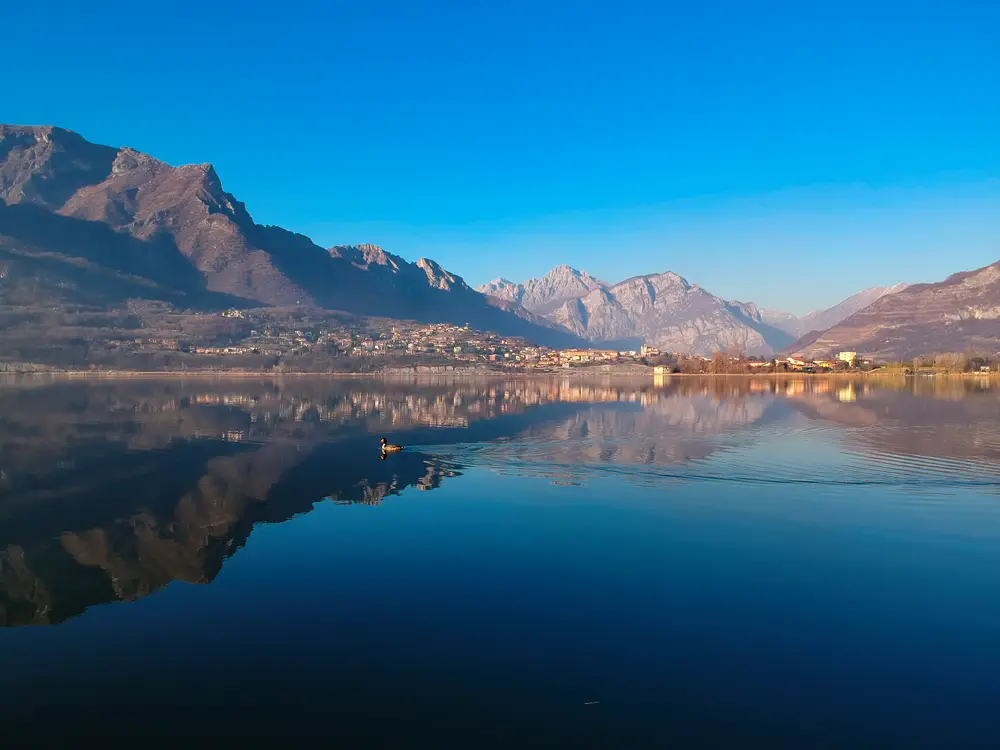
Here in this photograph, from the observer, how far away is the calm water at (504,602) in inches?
420

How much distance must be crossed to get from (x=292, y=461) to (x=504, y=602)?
23.1 meters

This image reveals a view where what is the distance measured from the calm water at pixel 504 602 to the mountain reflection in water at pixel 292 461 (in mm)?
223

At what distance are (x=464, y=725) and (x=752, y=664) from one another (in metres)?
5.32

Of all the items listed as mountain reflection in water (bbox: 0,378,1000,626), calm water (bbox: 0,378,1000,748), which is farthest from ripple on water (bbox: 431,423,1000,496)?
→ calm water (bbox: 0,378,1000,748)

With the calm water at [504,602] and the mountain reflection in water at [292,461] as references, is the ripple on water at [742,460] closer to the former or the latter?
the mountain reflection in water at [292,461]

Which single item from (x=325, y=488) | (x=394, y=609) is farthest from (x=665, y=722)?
(x=325, y=488)

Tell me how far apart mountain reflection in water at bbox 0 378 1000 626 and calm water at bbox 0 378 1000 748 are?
8.8 inches

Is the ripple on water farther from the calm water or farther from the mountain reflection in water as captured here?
the calm water

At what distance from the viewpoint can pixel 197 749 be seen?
32.2 ft

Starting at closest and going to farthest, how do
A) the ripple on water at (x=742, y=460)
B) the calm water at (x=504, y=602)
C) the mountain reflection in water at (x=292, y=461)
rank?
the calm water at (x=504, y=602) < the mountain reflection in water at (x=292, y=461) < the ripple on water at (x=742, y=460)

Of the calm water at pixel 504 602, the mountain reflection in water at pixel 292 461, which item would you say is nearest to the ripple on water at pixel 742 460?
the mountain reflection in water at pixel 292 461

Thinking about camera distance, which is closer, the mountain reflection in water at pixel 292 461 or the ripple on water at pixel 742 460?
the mountain reflection in water at pixel 292 461

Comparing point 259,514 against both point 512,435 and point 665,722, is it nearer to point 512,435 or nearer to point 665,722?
point 665,722

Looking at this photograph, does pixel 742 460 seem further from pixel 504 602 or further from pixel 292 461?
pixel 504 602
